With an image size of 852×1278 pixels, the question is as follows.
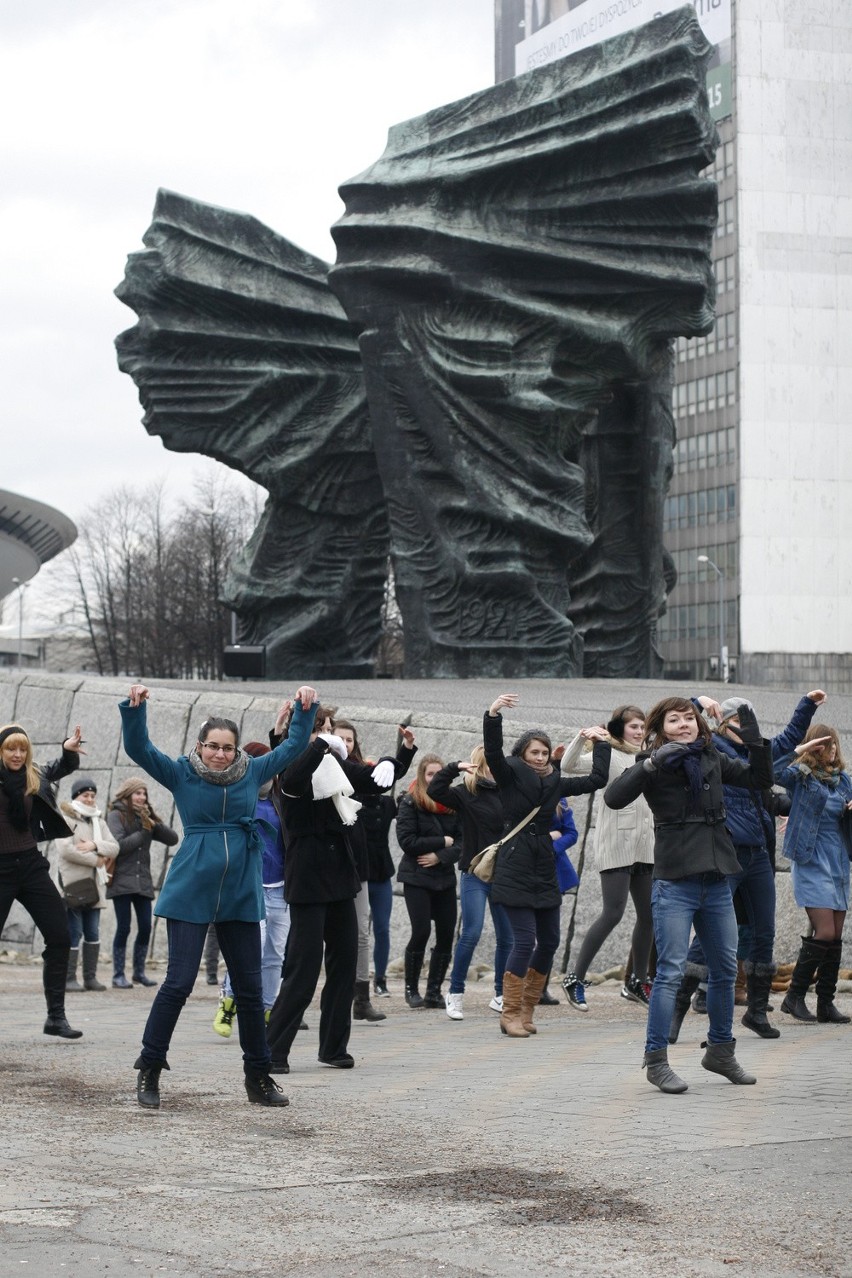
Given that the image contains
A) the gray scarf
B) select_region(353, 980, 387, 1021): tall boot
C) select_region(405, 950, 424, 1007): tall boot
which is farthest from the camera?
select_region(405, 950, 424, 1007): tall boot

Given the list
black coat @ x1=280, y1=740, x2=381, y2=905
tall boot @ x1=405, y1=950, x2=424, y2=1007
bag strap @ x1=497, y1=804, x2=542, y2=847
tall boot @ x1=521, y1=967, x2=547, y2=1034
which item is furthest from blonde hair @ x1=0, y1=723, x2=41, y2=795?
tall boot @ x1=405, y1=950, x2=424, y2=1007

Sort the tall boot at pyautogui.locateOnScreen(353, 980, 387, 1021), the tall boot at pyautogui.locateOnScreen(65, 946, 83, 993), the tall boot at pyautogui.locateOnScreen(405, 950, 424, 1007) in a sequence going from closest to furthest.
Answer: the tall boot at pyautogui.locateOnScreen(353, 980, 387, 1021), the tall boot at pyautogui.locateOnScreen(405, 950, 424, 1007), the tall boot at pyautogui.locateOnScreen(65, 946, 83, 993)

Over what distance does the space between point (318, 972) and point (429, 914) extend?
3.05 m

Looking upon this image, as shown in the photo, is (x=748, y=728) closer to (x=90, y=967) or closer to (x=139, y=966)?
(x=90, y=967)

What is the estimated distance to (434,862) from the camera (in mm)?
10891

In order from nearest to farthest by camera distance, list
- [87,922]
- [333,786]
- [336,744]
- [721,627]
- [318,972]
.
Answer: [333,786]
[318,972]
[336,744]
[87,922]
[721,627]

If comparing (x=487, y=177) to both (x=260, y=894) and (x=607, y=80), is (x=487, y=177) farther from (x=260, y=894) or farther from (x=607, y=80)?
(x=260, y=894)

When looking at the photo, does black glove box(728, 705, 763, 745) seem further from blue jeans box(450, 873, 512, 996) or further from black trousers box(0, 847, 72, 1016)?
black trousers box(0, 847, 72, 1016)

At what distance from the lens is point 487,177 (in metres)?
18.0

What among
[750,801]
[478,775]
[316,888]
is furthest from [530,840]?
[316,888]

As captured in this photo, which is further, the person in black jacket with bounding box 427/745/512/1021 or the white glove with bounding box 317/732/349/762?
the person in black jacket with bounding box 427/745/512/1021

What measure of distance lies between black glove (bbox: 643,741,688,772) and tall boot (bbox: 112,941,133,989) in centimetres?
635

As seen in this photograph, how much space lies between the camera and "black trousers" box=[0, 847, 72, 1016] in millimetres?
8898

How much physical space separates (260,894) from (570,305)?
12.3m
